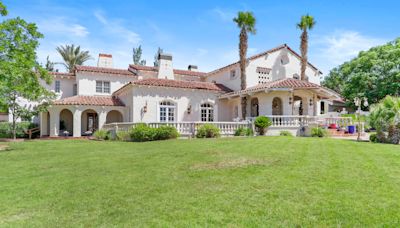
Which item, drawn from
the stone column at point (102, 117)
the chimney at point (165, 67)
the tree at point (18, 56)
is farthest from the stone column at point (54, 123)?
the chimney at point (165, 67)

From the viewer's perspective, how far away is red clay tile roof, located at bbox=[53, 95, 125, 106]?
26.1 metres

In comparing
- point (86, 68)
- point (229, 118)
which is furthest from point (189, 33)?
point (86, 68)

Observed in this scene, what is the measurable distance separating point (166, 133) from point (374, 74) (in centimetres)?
3374

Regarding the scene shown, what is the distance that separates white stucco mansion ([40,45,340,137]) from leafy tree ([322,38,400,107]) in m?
11.7

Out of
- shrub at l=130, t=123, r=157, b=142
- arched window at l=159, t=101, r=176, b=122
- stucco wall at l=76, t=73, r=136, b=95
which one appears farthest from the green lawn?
stucco wall at l=76, t=73, r=136, b=95

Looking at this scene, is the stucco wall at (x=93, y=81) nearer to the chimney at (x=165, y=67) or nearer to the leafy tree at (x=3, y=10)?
the chimney at (x=165, y=67)

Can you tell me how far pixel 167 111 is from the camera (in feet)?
81.4

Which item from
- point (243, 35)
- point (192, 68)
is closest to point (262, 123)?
point (243, 35)

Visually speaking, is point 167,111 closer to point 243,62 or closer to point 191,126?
point 191,126

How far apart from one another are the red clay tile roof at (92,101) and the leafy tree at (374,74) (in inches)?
1281

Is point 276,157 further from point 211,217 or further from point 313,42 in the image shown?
point 313,42

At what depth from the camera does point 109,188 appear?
6.96 metres

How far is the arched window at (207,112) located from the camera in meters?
→ 26.6

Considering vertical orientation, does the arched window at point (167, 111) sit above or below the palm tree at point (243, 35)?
below
